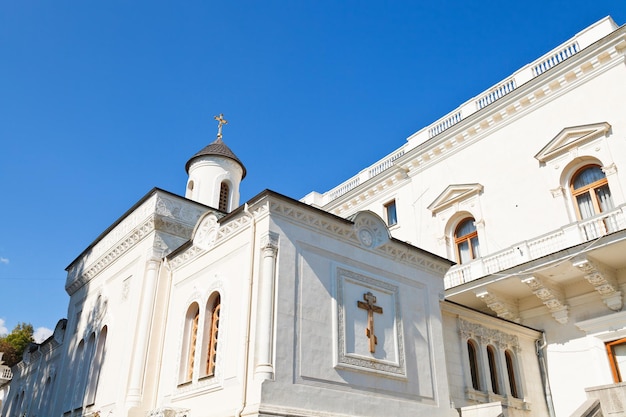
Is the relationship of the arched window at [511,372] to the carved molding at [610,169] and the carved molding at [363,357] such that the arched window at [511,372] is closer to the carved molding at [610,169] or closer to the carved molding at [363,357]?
the carved molding at [363,357]

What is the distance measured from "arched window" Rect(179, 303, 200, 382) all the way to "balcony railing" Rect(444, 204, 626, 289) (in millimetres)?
9636

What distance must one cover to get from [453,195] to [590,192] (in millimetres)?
5243

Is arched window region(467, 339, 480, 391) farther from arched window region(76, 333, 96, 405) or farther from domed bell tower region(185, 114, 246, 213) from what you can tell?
arched window region(76, 333, 96, 405)

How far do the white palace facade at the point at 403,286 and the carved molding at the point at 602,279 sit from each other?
0.18 ft

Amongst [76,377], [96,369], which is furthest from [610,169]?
[76,377]

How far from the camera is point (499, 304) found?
1744 cm

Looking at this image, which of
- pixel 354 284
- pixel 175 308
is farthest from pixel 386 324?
pixel 175 308

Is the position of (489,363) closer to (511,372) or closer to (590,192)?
(511,372)

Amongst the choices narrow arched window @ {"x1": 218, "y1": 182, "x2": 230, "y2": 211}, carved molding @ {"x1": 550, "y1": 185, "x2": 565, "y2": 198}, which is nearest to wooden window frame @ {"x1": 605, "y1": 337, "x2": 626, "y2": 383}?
carved molding @ {"x1": 550, "y1": 185, "x2": 565, "y2": 198}

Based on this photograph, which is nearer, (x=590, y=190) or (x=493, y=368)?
(x=493, y=368)

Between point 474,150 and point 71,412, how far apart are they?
1702cm

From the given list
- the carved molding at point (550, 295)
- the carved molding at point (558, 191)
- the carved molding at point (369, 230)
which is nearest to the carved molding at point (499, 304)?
the carved molding at point (550, 295)

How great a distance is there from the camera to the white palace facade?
36.4 ft

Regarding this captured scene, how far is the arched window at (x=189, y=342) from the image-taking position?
1257 cm
